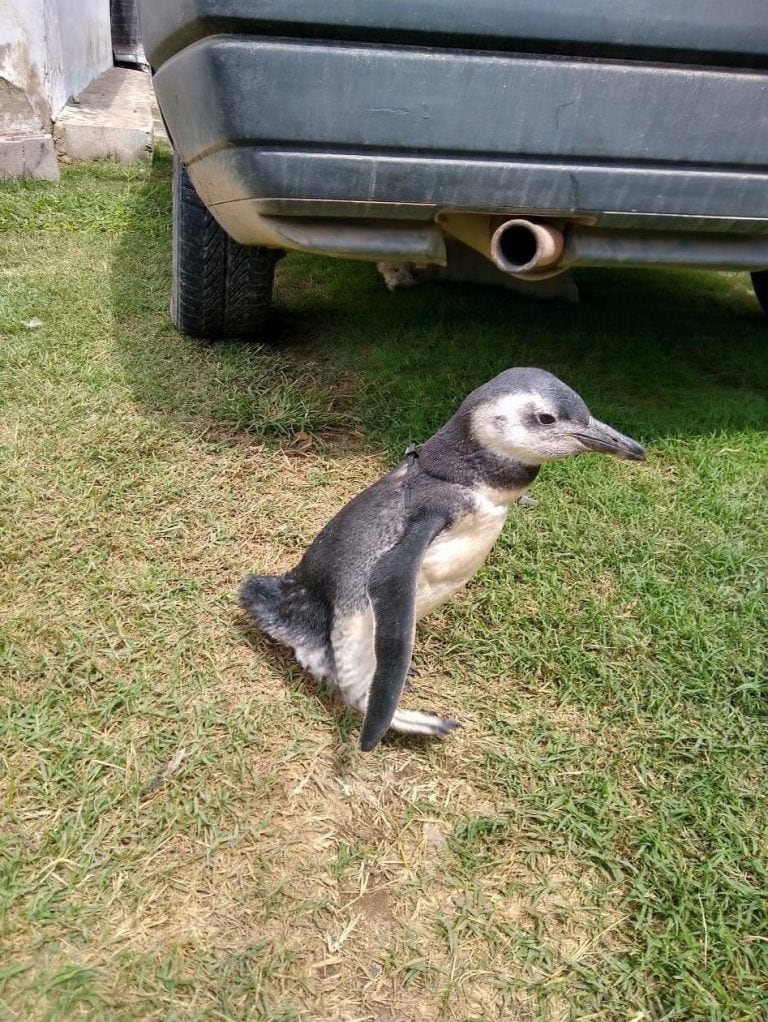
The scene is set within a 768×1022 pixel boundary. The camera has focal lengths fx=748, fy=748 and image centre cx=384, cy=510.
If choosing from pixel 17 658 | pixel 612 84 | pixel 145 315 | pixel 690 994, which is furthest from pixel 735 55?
pixel 145 315

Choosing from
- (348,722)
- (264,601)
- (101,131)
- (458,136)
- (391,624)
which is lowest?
(348,722)

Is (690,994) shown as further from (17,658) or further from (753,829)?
(17,658)

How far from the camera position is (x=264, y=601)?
1810mm

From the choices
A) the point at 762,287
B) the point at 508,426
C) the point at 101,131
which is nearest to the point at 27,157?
the point at 101,131

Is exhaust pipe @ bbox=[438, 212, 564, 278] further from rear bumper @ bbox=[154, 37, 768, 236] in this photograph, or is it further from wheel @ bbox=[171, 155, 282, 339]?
wheel @ bbox=[171, 155, 282, 339]

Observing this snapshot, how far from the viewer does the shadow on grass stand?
2590 mm

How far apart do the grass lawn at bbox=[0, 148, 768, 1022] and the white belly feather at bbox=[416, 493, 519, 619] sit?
→ 254 millimetres

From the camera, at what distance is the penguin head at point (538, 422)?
1.51 m

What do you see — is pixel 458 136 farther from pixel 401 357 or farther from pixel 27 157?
pixel 27 157

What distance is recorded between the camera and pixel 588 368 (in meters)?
3.02

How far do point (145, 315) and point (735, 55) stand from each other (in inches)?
91.8

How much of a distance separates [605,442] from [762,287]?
284 cm

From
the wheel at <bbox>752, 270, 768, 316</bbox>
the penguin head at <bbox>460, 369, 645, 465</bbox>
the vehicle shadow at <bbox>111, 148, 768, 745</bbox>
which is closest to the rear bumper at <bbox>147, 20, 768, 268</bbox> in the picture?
the penguin head at <bbox>460, 369, 645, 465</bbox>

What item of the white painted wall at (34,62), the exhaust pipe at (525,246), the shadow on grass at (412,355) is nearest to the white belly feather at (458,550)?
the exhaust pipe at (525,246)
